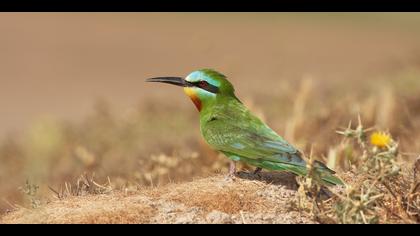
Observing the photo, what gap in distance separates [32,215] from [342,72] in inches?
438

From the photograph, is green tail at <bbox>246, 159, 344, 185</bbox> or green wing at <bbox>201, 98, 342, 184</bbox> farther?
green wing at <bbox>201, 98, 342, 184</bbox>

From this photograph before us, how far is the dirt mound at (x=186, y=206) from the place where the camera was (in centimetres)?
394

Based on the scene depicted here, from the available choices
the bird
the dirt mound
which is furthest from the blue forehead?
the dirt mound

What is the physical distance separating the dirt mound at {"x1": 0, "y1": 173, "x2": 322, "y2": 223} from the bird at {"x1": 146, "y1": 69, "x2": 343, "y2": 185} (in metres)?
0.15

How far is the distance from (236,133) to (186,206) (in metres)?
0.91

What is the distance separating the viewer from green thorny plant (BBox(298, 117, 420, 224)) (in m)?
3.71

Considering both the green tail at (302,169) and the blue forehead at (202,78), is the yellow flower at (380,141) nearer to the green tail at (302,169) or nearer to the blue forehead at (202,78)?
the green tail at (302,169)

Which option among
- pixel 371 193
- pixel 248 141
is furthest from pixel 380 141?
pixel 248 141

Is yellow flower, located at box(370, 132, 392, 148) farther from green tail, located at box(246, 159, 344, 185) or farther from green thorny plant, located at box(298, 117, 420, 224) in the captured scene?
green tail, located at box(246, 159, 344, 185)

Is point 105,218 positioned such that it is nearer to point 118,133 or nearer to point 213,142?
point 213,142

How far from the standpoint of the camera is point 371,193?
12.7 ft

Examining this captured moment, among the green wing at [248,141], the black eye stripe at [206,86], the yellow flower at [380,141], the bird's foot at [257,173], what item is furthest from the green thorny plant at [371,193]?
the black eye stripe at [206,86]

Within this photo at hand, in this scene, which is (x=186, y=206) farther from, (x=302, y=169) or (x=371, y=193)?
(x=371, y=193)

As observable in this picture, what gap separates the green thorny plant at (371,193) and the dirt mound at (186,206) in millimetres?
139
